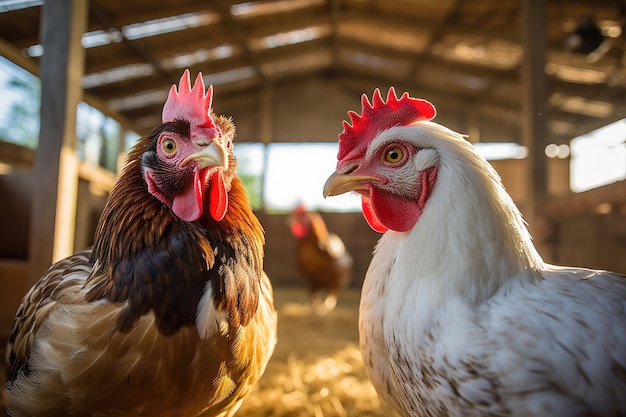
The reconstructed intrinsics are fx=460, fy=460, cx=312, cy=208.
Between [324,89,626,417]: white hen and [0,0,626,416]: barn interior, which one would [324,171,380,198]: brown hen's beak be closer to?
[324,89,626,417]: white hen

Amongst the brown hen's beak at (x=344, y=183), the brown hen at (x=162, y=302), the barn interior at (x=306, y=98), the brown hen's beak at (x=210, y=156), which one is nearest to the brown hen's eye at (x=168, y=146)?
the brown hen at (x=162, y=302)

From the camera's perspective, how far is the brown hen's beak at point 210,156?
1.45m

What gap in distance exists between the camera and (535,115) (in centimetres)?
407

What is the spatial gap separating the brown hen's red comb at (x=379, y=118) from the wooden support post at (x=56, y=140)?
2.02 metres

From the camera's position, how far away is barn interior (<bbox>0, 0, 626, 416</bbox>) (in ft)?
9.43

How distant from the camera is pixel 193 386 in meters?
1.42

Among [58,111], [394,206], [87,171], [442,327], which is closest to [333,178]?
[394,206]

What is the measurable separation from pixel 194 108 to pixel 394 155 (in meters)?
0.70

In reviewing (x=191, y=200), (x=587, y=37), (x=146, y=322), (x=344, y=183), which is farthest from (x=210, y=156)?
(x=587, y=37)

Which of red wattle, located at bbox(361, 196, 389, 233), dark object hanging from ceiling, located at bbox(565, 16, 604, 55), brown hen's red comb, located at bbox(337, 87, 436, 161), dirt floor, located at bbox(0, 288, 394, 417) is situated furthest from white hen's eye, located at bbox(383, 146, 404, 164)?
dark object hanging from ceiling, located at bbox(565, 16, 604, 55)

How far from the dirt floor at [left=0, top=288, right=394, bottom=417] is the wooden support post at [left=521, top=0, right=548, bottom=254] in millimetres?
2044

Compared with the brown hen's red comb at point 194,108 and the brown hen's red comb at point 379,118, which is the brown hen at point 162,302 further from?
the brown hen's red comb at point 379,118

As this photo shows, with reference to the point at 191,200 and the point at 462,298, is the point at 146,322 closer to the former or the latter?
the point at 191,200

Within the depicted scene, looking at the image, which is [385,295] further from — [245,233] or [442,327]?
[245,233]
